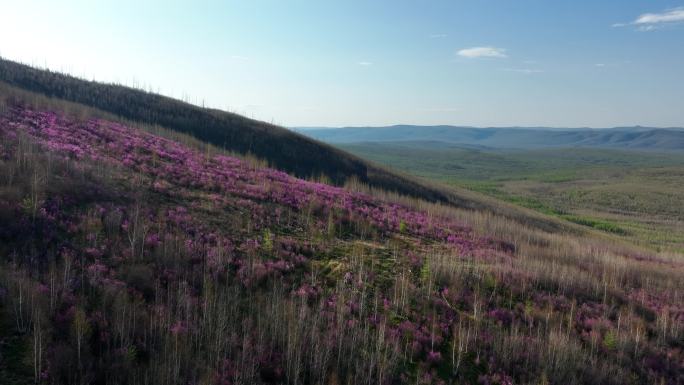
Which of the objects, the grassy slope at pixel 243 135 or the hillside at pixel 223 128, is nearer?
the grassy slope at pixel 243 135

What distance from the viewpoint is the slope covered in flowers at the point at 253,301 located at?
670 centimetres

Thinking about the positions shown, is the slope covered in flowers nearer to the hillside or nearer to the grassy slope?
the grassy slope

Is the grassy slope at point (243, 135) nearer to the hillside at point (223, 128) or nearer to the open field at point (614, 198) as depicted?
the hillside at point (223, 128)

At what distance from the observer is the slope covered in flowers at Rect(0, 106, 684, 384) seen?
6.70m

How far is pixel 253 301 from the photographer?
902 centimetres

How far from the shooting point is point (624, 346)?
9.84 metres

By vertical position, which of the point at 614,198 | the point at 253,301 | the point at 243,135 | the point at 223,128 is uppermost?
the point at 223,128

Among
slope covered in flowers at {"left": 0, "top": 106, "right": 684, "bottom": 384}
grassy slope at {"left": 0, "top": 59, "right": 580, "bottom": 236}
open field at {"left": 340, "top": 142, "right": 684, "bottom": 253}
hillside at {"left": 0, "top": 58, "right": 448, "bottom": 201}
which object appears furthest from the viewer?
open field at {"left": 340, "top": 142, "right": 684, "bottom": 253}

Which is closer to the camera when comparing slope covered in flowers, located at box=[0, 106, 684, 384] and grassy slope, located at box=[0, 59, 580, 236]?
slope covered in flowers, located at box=[0, 106, 684, 384]

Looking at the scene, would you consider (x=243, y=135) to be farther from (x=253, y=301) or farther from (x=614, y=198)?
(x=614, y=198)

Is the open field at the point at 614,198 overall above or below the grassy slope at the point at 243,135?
below

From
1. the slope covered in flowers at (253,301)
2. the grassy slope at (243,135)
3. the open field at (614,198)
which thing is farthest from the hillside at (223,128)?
the slope covered in flowers at (253,301)

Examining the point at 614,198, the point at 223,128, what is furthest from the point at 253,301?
the point at 614,198

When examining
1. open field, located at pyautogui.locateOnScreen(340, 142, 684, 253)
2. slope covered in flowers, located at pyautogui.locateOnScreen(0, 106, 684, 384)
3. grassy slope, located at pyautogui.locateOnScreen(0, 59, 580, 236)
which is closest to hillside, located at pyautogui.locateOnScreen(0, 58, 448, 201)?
grassy slope, located at pyautogui.locateOnScreen(0, 59, 580, 236)
